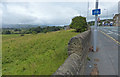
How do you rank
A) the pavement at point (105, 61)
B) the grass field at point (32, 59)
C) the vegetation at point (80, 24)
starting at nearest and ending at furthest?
the pavement at point (105, 61) < the grass field at point (32, 59) < the vegetation at point (80, 24)

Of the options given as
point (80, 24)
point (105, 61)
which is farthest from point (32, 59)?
point (80, 24)

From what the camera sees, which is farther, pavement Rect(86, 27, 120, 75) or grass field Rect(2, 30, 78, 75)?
grass field Rect(2, 30, 78, 75)

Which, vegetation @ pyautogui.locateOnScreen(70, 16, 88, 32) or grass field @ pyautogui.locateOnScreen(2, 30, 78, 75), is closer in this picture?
grass field @ pyautogui.locateOnScreen(2, 30, 78, 75)

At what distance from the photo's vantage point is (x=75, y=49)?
340 cm

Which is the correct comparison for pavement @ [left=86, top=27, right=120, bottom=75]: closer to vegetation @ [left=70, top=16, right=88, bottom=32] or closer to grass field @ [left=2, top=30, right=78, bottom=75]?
grass field @ [left=2, top=30, right=78, bottom=75]

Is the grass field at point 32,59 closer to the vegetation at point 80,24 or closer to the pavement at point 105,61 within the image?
the pavement at point 105,61

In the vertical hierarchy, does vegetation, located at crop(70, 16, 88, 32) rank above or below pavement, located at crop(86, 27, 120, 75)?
above

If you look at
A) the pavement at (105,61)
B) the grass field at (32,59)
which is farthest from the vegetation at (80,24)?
the grass field at (32,59)

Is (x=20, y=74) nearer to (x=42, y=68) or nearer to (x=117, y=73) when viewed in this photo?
(x=42, y=68)

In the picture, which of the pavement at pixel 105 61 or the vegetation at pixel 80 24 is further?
the vegetation at pixel 80 24

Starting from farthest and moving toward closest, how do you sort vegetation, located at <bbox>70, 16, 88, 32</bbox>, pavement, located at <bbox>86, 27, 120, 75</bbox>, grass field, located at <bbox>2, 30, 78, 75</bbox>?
1. vegetation, located at <bbox>70, 16, 88, 32</bbox>
2. grass field, located at <bbox>2, 30, 78, 75</bbox>
3. pavement, located at <bbox>86, 27, 120, 75</bbox>

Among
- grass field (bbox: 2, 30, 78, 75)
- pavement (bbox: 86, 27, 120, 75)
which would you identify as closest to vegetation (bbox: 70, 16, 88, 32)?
pavement (bbox: 86, 27, 120, 75)

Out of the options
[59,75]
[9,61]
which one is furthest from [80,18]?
[59,75]

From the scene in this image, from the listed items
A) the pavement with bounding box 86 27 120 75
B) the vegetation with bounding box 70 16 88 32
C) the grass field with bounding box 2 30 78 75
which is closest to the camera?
the pavement with bounding box 86 27 120 75
